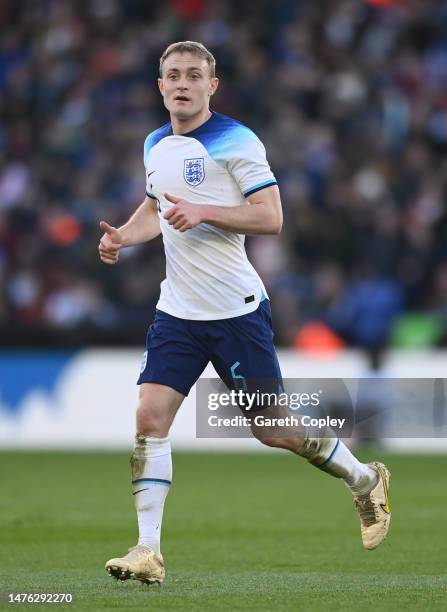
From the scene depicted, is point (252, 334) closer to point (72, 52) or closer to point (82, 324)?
point (82, 324)

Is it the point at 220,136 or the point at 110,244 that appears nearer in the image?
the point at 220,136

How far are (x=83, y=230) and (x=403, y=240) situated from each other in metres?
3.99

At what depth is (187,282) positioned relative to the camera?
6645 millimetres

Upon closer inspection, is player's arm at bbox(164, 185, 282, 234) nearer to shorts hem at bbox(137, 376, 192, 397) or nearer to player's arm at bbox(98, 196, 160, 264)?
player's arm at bbox(98, 196, 160, 264)

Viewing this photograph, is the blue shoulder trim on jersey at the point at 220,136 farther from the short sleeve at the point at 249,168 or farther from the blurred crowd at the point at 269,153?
the blurred crowd at the point at 269,153

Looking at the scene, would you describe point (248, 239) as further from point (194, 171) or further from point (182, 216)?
point (182, 216)

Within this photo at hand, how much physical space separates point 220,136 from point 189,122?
0.19 m

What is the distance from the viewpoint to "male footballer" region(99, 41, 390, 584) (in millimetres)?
6469

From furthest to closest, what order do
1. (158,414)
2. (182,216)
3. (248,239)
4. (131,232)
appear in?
(248,239), (131,232), (158,414), (182,216)

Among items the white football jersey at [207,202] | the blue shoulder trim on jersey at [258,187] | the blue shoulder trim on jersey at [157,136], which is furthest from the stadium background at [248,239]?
the blue shoulder trim on jersey at [258,187]

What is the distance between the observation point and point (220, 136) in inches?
258

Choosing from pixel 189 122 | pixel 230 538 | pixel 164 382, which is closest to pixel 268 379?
pixel 164 382

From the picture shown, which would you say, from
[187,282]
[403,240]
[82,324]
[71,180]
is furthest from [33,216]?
[187,282]

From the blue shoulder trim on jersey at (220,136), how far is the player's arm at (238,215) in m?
0.25
